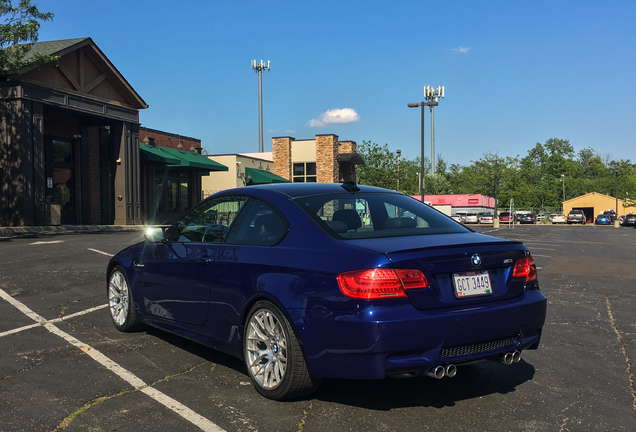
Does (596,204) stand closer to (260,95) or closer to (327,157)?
(260,95)

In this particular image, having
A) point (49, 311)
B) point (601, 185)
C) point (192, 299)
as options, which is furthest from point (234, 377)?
point (601, 185)

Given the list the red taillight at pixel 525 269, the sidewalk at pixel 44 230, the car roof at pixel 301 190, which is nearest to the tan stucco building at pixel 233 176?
the sidewalk at pixel 44 230

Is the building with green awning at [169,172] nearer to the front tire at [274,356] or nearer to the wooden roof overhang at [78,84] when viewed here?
the wooden roof overhang at [78,84]

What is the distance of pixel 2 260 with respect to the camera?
12172 millimetres

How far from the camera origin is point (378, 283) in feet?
11.9

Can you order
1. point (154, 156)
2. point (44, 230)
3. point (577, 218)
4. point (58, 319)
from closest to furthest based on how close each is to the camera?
point (58, 319), point (44, 230), point (154, 156), point (577, 218)

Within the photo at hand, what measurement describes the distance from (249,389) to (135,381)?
0.91 metres

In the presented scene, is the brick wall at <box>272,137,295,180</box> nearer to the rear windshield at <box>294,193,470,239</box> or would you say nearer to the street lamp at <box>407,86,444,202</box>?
the street lamp at <box>407,86,444,202</box>

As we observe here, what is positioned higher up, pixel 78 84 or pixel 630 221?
pixel 78 84

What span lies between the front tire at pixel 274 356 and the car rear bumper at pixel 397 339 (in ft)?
0.38

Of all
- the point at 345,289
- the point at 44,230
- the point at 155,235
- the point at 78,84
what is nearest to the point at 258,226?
the point at 345,289

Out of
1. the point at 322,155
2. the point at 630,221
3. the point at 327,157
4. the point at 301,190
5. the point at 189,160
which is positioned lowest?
the point at 630,221

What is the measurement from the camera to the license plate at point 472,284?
3.85 metres

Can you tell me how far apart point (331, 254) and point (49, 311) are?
5.06 m
